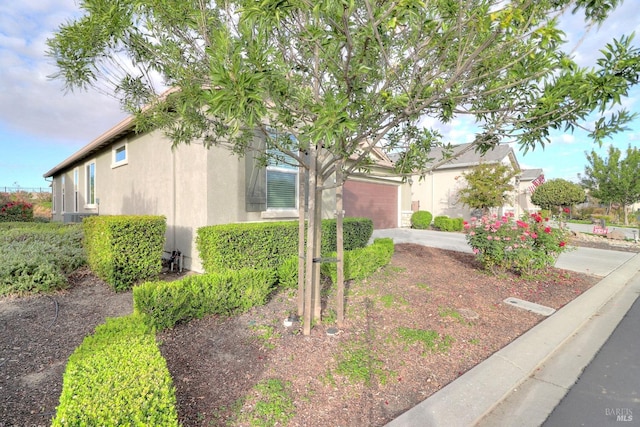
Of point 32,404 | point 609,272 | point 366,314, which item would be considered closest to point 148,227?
point 32,404

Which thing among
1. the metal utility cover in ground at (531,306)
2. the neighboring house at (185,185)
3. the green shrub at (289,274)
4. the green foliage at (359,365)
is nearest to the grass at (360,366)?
the green foliage at (359,365)

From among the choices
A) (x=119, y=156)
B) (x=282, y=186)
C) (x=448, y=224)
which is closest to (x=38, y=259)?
(x=282, y=186)

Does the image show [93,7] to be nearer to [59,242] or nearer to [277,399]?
[277,399]

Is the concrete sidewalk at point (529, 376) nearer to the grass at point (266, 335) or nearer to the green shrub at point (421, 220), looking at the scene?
the grass at point (266, 335)

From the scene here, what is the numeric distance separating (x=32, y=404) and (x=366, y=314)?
3327 millimetres

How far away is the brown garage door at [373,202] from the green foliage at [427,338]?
25.2ft

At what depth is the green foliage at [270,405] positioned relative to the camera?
82.6 inches

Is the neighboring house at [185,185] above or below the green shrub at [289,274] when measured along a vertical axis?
above

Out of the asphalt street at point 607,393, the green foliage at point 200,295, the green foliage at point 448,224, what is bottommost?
the asphalt street at point 607,393

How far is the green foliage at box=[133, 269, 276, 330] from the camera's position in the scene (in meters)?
3.27

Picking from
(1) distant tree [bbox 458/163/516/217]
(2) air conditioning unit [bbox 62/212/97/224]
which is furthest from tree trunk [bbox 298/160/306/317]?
(1) distant tree [bbox 458/163/516/217]

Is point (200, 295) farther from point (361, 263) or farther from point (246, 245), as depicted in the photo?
point (361, 263)

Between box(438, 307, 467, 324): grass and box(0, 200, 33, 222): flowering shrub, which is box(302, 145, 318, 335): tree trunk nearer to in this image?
box(438, 307, 467, 324): grass

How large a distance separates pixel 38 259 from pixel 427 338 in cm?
635
